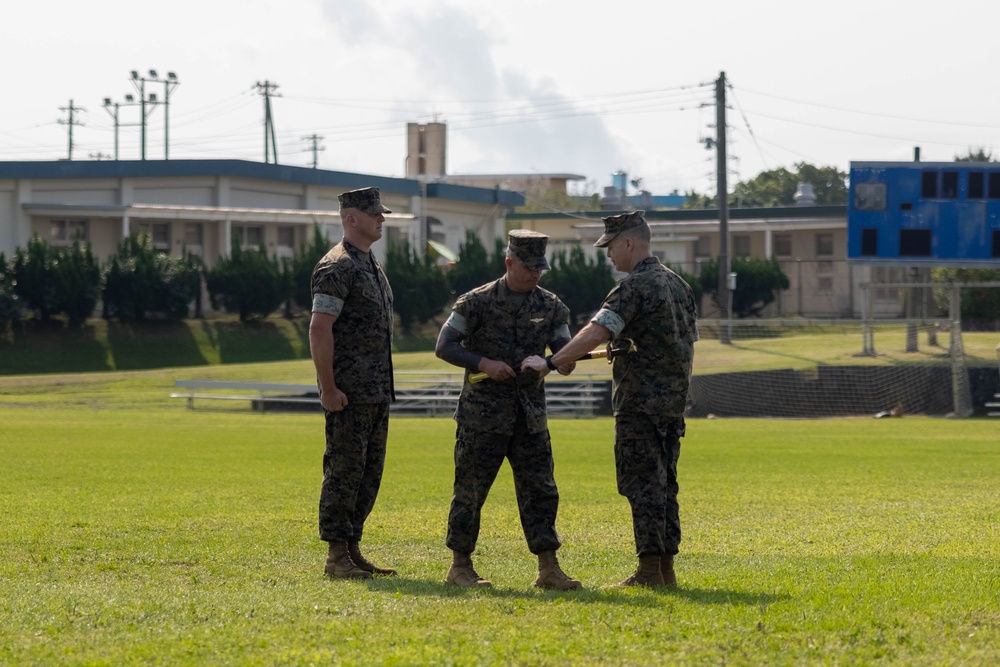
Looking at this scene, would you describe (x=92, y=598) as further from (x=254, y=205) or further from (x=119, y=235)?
(x=254, y=205)

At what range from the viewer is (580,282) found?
61.8 m

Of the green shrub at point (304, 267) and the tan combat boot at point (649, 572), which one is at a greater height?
the green shrub at point (304, 267)

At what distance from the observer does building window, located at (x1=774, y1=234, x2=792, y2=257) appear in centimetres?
7425

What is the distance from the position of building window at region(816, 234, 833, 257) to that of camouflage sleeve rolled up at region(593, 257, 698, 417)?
2643 inches

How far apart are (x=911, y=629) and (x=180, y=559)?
4670mm

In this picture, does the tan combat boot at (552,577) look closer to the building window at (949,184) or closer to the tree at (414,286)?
the building window at (949,184)

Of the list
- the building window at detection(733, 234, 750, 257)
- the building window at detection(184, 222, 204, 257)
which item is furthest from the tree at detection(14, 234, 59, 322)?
the building window at detection(733, 234, 750, 257)

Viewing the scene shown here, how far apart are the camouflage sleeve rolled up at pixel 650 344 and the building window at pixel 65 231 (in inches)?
2285

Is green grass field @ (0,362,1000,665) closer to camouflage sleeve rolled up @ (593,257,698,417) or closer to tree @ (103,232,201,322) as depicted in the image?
camouflage sleeve rolled up @ (593,257,698,417)

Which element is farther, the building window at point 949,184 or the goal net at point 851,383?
the building window at point 949,184

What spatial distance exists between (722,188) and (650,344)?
45863 millimetres

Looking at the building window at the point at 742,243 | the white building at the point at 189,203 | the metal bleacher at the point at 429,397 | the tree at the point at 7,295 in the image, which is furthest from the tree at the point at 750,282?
the tree at the point at 7,295

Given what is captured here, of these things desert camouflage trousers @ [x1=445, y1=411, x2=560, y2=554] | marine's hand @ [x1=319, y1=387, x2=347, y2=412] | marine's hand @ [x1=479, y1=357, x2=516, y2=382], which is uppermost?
marine's hand @ [x1=479, y1=357, x2=516, y2=382]

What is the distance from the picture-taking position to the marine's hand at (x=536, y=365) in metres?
7.58
